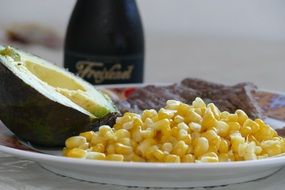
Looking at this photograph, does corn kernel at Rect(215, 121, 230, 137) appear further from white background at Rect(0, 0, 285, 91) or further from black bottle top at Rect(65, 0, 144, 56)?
white background at Rect(0, 0, 285, 91)

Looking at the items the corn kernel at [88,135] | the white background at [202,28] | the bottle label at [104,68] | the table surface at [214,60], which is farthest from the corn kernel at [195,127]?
the white background at [202,28]

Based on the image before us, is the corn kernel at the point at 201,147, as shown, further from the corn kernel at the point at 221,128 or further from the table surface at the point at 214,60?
the table surface at the point at 214,60

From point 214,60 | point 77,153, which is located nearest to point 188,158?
point 77,153

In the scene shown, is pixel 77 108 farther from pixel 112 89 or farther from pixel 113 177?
pixel 112 89

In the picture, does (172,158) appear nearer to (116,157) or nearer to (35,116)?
(116,157)

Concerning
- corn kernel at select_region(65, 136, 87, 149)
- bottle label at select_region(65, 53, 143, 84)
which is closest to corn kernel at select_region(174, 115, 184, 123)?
corn kernel at select_region(65, 136, 87, 149)

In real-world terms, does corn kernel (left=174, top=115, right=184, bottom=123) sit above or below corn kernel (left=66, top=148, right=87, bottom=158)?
above
